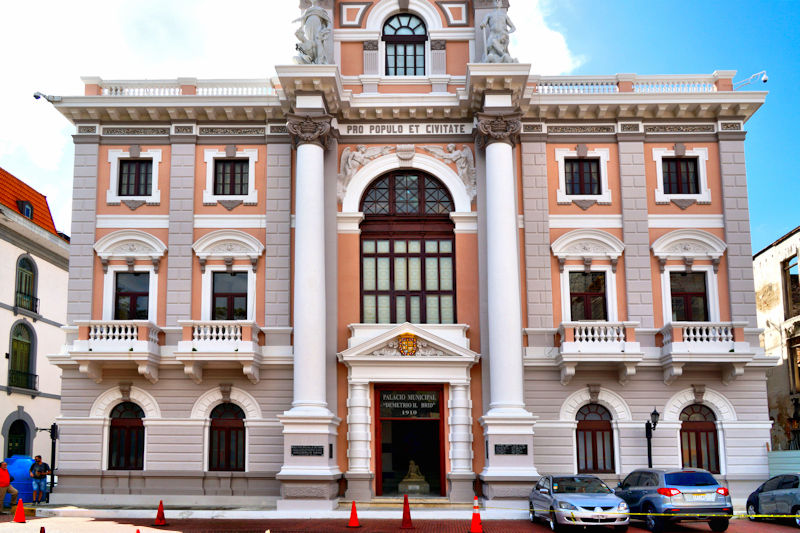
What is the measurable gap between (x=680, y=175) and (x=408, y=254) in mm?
10699

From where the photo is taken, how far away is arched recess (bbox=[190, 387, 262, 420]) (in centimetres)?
3053

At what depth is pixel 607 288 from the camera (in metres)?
31.4

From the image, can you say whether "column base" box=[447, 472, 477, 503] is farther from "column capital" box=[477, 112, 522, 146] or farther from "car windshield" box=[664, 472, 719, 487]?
"column capital" box=[477, 112, 522, 146]

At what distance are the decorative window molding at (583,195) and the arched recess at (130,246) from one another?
14.8 metres

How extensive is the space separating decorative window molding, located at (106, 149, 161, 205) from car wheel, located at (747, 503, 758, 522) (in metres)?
22.6

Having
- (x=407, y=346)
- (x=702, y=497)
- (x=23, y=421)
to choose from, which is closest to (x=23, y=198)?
(x=23, y=421)

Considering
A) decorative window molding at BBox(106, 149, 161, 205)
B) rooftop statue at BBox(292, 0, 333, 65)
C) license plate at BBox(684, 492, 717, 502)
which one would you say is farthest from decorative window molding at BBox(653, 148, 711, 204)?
decorative window molding at BBox(106, 149, 161, 205)

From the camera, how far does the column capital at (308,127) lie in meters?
30.8

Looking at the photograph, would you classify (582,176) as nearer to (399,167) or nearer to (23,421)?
(399,167)

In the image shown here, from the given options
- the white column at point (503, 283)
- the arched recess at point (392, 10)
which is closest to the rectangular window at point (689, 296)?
the white column at point (503, 283)

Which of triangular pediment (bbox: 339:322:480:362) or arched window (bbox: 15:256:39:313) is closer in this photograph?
triangular pediment (bbox: 339:322:480:362)

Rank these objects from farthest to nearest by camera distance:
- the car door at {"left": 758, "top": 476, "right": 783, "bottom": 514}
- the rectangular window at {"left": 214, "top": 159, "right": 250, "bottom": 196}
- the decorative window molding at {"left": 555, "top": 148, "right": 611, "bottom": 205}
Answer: the rectangular window at {"left": 214, "top": 159, "right": 250, "bottom": 196}, the decorative window molding at {"left": 555, "top": 148, "right": 611, "bottom": 205}, the car door at {"left": 758, "top": 476, "right": 783, "bottom": 514}

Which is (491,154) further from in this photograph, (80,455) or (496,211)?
(80,455)

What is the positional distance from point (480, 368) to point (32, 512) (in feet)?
50.9
